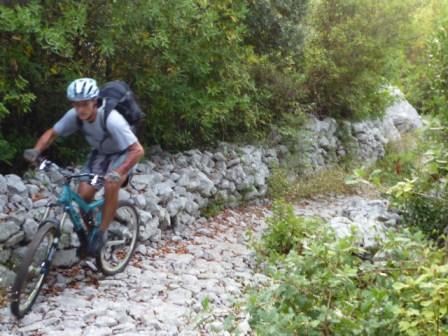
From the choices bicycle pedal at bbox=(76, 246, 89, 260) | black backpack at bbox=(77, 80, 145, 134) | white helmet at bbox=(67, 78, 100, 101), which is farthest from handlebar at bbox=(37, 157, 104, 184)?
bicycle pedal at bbox=(76, 246, 89, 260)

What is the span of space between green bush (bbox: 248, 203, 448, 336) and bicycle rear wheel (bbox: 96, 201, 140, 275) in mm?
2968

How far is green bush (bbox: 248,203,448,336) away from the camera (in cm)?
242

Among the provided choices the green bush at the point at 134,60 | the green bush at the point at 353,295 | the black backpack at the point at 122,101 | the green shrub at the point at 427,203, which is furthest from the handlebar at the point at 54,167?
the green shrub at the point at 427,203

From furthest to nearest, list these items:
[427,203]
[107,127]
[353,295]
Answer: [427,203], [107,127], [353,295]

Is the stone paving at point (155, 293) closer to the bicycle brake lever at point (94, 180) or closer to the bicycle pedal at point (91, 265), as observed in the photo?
the bicycle pedal at point (91, 265)

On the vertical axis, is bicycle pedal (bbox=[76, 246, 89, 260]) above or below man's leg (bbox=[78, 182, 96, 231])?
below

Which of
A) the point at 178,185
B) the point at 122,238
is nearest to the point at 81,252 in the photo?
the point at 122,238

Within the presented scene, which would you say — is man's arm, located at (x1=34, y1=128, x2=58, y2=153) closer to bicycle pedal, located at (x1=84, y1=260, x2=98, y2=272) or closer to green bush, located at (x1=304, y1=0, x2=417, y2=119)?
bicycle pedal, located at (x1=84, y1=260, x2=98, y2=272)

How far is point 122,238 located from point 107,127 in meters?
1.57

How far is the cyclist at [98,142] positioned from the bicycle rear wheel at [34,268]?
52cm

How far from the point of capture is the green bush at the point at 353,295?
242 cm

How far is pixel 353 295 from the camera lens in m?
2.64

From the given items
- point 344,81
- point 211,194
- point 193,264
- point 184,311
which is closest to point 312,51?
point 344,81

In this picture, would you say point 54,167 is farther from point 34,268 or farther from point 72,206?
point 34,268
